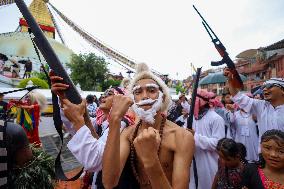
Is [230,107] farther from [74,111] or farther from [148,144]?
[148,144]

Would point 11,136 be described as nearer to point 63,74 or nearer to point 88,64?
point 63,74

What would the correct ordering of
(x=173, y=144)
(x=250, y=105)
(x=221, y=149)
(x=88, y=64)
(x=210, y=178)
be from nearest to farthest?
1. (x=173, y=144)
2. (x=221, y=149)
3. (x=210, y=178)
4. (x=250, y=105)
5. (x=88, y=64)

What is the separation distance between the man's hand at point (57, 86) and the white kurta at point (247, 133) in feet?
14.9

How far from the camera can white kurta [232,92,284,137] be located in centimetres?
410

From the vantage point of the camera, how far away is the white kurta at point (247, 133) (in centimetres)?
557

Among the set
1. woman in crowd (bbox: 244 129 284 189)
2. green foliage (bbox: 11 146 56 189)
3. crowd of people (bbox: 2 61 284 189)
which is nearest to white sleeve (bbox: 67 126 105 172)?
crowd of people (bbox: 2 61 284 189)

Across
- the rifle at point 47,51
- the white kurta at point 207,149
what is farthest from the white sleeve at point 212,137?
the rifle at point 47,51

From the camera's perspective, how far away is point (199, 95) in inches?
188

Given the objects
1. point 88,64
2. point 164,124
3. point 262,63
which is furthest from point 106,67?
point 164,124

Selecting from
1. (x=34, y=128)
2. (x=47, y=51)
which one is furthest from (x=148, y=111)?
(x=34, y=128)

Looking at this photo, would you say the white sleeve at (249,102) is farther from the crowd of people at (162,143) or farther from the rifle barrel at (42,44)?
the rifle barrel at (42,44)

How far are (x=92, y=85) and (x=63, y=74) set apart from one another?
96.7 feet

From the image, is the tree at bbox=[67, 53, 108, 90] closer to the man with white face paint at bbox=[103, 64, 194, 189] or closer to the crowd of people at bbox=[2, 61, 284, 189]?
the crowd of people at bbox=[2, 61, 284, 189]

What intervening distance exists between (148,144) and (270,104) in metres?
3.41
